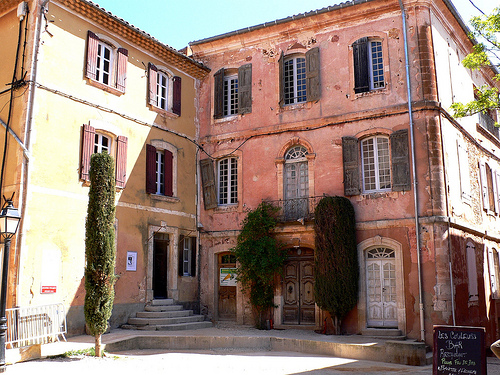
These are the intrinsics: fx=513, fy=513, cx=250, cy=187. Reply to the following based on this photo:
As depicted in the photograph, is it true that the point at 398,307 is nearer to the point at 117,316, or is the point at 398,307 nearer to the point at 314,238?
the point at 314,238

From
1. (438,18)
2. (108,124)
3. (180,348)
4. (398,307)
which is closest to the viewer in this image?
(180,348)

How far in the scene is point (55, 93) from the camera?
13180 millimetres

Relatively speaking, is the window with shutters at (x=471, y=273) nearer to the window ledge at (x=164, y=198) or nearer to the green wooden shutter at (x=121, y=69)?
the window ledge at (x=164, y=198)

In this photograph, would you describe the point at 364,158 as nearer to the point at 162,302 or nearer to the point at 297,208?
the point at 297,208

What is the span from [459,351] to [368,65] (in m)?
9.78

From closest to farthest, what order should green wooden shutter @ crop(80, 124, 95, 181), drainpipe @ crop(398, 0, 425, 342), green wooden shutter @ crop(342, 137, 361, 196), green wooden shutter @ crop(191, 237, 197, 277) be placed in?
drainpipe @ crop(398, 0, 425, 342) → green wooden shutter @ crop(80, 124, 95, 181) → green wooden shutter @ crop(342, 137, 361, 196) → green wooden shutter @ crop(191, 237, 197, 277)

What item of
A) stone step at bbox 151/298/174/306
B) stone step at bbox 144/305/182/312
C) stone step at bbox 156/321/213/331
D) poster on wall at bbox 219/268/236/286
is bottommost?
stone step at bbox 156/321/213/331

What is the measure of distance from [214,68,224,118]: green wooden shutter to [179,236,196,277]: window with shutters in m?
4.43

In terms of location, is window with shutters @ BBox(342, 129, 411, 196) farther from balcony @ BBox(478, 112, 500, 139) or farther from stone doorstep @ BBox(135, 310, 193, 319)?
balcony @ BBox(478, 112, 500, 139)

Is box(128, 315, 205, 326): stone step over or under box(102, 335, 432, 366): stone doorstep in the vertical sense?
over

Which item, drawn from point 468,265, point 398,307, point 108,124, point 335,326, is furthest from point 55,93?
point 468,265

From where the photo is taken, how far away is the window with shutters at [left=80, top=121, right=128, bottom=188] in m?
13.9

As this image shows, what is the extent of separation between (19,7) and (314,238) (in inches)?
396

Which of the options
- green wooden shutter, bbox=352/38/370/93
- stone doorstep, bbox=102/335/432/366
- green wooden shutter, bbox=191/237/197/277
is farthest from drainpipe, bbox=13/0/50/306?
green wooden shutter, bbox=352/38/370/93
